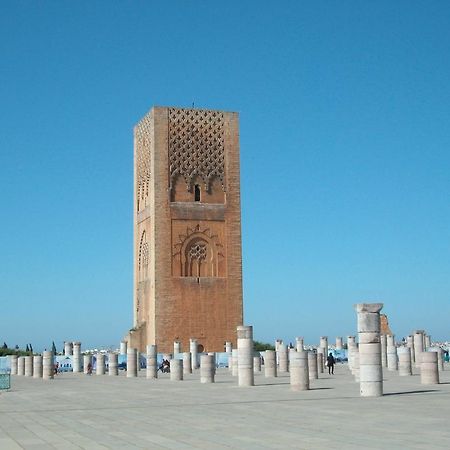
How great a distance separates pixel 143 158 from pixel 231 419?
3009 cm

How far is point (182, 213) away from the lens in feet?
121

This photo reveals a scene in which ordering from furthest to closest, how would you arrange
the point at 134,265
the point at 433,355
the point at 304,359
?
the point at 134,265 → the point at 433,355 → the point at 304,359

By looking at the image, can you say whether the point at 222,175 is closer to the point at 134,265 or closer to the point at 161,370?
the point at 134,265

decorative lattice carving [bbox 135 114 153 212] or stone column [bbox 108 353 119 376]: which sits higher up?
decorative lattice carving [bbox 135 114 153 212]

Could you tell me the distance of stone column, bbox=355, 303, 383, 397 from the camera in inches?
534

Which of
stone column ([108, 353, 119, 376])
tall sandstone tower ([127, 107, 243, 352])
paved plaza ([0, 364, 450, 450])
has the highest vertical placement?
tall sandstone tower ([127, 107, 243, 352])

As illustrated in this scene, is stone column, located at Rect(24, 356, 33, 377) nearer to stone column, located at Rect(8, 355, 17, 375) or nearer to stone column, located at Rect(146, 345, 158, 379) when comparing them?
stone column, located at Rect(8, 355, 17, 375)

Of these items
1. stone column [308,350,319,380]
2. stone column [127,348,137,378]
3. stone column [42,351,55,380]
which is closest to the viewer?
stone column [308,350,319,380]

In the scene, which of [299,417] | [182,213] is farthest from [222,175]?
[299,417]

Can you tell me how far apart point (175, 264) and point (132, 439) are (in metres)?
28.5

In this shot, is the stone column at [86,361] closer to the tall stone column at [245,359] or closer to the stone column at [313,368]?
the stone column at [313,368]

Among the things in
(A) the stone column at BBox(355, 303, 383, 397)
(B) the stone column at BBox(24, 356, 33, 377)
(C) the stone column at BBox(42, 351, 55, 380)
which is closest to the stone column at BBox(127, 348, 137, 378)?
(C) the stone column at BBox(42, 351, 55, 380)

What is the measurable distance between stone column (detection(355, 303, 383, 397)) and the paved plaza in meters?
0.40

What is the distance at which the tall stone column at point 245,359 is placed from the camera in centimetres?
1725
